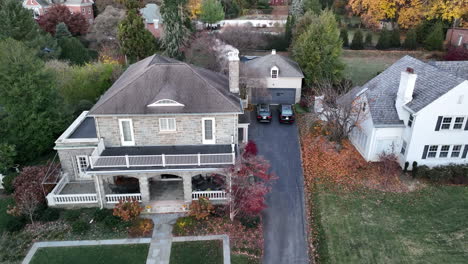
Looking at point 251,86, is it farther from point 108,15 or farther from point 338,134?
point 108,15

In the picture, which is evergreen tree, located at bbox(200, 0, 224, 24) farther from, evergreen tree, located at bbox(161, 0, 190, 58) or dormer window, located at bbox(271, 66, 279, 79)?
dormer window, located at bbox(271, 66, 279, 79)

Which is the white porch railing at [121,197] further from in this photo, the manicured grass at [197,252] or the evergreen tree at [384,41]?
the evergreen tree at [384,41]

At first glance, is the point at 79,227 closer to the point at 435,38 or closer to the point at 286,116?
the point at 286,116

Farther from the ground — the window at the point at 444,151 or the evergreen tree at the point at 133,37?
the evergreen tree at the point at 133,37

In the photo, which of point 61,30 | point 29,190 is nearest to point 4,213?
point 29,190

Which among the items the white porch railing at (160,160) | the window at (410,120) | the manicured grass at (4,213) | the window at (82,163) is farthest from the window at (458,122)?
the manicured grass at (4,213)

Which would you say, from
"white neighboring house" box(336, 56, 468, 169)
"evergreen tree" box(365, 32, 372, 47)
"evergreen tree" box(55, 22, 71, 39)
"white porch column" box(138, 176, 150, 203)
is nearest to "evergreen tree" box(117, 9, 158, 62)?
"evergreen tree" box(55, 22, 71, 39)

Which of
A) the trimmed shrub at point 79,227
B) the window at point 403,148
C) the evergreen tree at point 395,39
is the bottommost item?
the trimmed shrub at point 79,227
